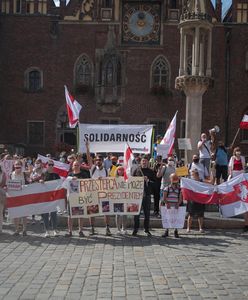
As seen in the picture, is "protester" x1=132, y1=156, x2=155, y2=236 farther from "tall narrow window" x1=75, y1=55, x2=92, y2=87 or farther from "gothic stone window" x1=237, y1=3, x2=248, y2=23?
"gothic stone window" x1=237, y1=3, x2=248, y2=23

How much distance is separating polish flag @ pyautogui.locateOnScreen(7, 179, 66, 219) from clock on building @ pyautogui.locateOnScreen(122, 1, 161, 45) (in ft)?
75.4

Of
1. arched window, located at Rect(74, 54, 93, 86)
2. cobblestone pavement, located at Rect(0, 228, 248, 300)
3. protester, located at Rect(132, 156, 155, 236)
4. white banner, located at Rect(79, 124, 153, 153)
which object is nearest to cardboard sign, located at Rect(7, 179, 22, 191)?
cobblestone pavement, located at Rect(0, 228, 248, 300)

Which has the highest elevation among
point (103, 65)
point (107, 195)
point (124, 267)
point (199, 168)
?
point (103, 65)

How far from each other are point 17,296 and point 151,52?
93.7 ft

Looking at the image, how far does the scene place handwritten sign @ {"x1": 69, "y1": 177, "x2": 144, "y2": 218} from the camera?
12.4 m

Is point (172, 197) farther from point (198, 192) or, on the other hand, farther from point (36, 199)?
point (36, 199)

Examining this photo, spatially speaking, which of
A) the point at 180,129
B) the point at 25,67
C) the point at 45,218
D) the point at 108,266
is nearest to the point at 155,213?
the point at 45,218

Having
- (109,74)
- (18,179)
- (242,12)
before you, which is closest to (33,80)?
(109,74)

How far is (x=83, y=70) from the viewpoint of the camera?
3438cm

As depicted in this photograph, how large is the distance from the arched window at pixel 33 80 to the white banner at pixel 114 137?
796 inches

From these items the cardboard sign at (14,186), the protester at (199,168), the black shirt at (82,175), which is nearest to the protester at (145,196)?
the black shirt at (82,175)

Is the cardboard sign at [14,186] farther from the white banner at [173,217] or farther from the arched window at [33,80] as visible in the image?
the arched window at [33,80]

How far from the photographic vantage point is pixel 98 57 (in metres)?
34.2

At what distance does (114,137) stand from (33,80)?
820 inches
